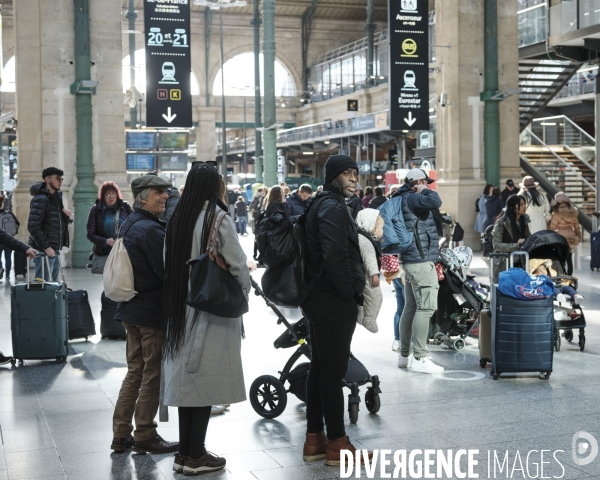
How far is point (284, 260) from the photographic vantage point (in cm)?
511

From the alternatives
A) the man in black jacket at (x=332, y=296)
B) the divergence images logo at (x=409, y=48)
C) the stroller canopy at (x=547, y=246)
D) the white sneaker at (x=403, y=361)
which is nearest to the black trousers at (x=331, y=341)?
the man in black jacket at (x=332, y=296)

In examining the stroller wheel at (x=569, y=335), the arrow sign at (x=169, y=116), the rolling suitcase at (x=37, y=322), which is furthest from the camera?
the arrow sign at (x=169, y=116)

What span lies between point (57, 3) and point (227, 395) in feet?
47.8

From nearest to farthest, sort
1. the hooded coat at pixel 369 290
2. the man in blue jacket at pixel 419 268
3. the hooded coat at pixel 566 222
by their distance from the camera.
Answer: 1. the hooded coat at pixel 369 290
2. the man in blue jacket at pixel 419 268
3. the hooded coat at pixel 566 222

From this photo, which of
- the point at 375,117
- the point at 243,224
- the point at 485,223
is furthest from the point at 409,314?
the point at 375,117

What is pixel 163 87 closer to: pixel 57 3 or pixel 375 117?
pixel 57 3

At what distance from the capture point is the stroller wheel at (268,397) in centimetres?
623

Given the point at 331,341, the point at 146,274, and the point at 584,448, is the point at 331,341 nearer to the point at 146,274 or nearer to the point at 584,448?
the point at 146,274

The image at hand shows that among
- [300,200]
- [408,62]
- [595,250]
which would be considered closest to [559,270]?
[300,200]

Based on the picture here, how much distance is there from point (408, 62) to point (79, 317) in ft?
38.2

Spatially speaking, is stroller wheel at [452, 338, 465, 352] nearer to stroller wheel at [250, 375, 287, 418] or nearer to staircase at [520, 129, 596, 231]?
stroller wheel at [250, 375, 287, 418]

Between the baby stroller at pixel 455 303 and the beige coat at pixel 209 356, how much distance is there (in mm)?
4173

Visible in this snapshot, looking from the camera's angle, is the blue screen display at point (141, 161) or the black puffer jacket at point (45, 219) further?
the blue screen display at point (141, 161)

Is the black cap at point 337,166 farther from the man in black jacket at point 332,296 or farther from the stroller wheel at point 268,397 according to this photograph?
the stroller wheel at point 268,397
